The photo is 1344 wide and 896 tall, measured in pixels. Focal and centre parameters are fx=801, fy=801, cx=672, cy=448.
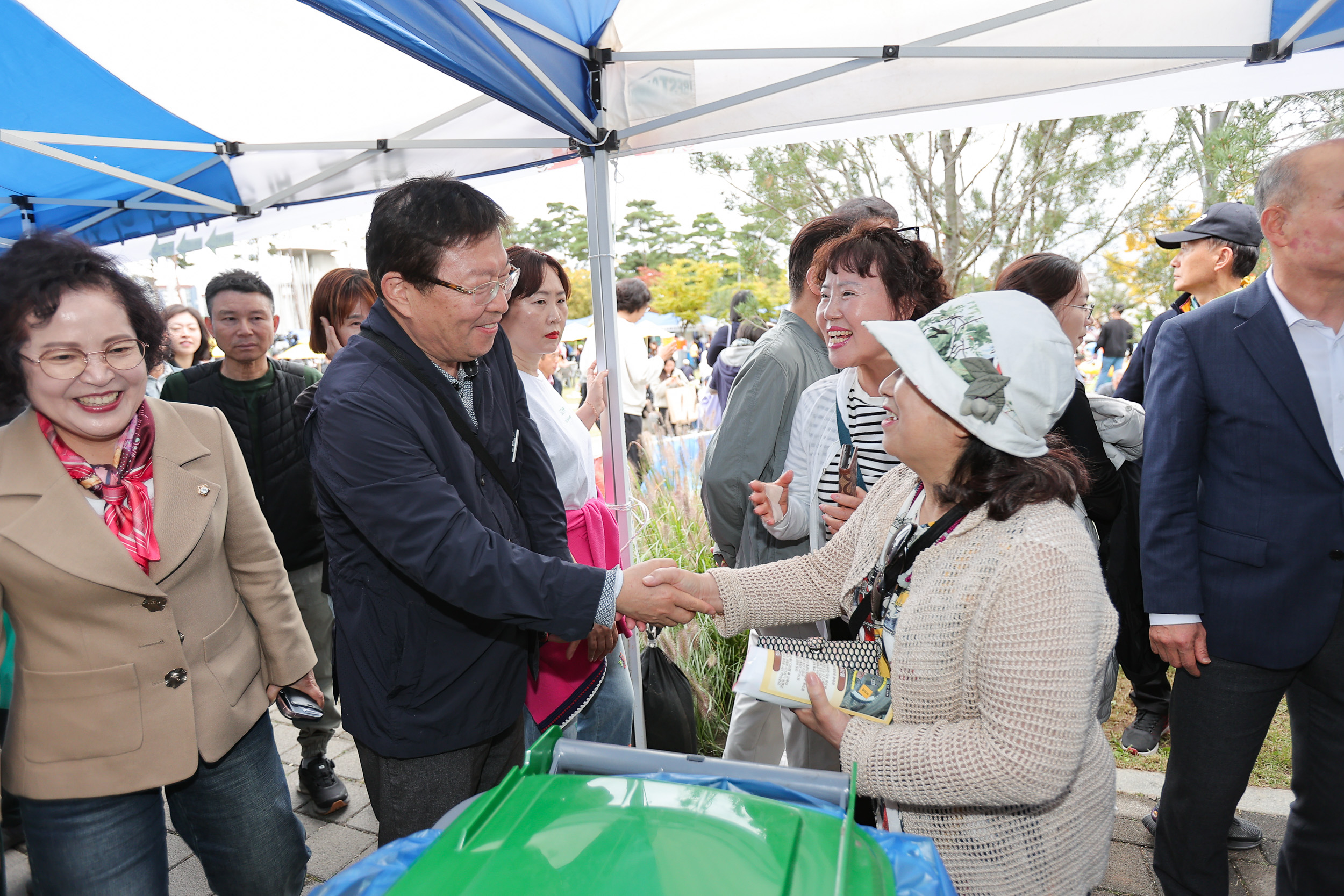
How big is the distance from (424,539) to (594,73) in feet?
6.79

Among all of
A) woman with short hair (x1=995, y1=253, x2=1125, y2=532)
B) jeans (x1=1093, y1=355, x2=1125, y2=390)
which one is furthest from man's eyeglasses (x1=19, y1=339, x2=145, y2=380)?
jeans (x1=1093, y1=355, x2=1125, y2=390)

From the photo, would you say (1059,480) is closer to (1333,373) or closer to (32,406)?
(1333,373)

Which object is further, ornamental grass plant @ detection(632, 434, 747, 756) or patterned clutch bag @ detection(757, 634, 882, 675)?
ornamental grass plant @ detection(632, 434, 747, 756)

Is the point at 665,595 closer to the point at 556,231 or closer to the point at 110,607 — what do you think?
the point at 110,607

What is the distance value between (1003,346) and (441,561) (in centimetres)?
127

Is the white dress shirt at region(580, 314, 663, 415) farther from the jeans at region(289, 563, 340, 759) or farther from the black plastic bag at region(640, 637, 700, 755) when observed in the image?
the black plastic bag at region(640, 637, 700, 755)

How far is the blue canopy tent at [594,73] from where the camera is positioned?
2766 millimetres

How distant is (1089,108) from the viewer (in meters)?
3.28

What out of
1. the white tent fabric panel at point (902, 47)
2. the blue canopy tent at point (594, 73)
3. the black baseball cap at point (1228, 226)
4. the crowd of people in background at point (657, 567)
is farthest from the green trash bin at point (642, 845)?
the black baseball cap at point (1228, 226)

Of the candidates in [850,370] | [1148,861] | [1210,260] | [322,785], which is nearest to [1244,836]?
[1148,861]

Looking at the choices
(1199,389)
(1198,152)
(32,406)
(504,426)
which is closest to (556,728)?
(504,426)

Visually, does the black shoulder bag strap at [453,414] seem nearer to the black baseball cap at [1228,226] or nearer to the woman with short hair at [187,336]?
the black baseball cap at [1228,226]

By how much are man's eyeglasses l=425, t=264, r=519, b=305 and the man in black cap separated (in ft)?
9.48

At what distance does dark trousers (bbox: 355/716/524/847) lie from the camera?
1.99 meters
